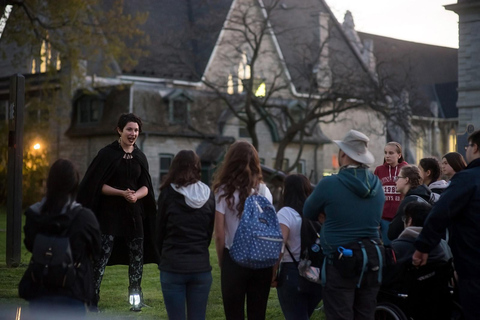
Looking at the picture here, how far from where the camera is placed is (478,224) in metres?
6.70

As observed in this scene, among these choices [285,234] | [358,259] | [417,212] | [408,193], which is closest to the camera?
[358,259]

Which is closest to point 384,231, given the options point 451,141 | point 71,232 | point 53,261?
point 71,232

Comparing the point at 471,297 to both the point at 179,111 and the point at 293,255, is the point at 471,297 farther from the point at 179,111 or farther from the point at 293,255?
the point at 179,111

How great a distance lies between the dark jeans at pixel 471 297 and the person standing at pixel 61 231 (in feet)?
9.61

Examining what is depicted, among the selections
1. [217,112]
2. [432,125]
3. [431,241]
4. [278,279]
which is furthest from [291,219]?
[432,125]

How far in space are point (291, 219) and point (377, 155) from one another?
5624cm

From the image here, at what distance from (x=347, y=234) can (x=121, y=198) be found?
3670 mm

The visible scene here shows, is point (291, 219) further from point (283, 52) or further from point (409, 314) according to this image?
point (283, 52)

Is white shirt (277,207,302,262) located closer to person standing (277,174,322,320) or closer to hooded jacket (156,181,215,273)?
person standing (277,174,322,320)

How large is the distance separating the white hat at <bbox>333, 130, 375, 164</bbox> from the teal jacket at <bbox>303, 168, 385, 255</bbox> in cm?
16

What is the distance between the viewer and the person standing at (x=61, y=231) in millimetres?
5934

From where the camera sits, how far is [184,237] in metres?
6.86

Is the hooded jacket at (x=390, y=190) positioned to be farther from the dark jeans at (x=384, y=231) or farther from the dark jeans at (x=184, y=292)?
the dark jeans at (x=184, y=292)

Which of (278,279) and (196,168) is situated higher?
(196,168)
